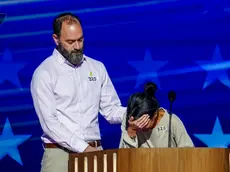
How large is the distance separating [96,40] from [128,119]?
105cm

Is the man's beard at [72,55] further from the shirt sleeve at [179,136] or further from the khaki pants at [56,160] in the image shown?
the shirt sleeve at [179,136]

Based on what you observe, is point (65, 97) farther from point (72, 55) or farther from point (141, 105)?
point (141, 105)

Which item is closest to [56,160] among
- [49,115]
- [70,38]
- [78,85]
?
[49,115]

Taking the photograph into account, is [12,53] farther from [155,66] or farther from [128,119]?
[128,119]

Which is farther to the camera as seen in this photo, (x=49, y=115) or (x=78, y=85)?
(x=78, y=85)

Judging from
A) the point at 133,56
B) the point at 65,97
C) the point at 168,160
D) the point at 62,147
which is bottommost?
the point at 168,160

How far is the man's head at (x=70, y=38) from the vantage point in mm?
5234

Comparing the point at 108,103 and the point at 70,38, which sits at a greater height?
the point at 70,38

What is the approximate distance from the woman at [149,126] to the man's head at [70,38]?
370mm

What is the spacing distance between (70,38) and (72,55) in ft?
0.30

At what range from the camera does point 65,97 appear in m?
5.25

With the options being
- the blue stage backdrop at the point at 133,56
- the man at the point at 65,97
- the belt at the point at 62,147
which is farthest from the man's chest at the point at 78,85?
the blue stage backdrop at the point at 133,56

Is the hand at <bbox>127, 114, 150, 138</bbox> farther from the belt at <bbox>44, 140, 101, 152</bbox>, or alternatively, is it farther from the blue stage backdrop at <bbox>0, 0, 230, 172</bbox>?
the blue stage backdrop at <bbox>0, 0, 230, 172</bbox>

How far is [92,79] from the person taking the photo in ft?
17.7
